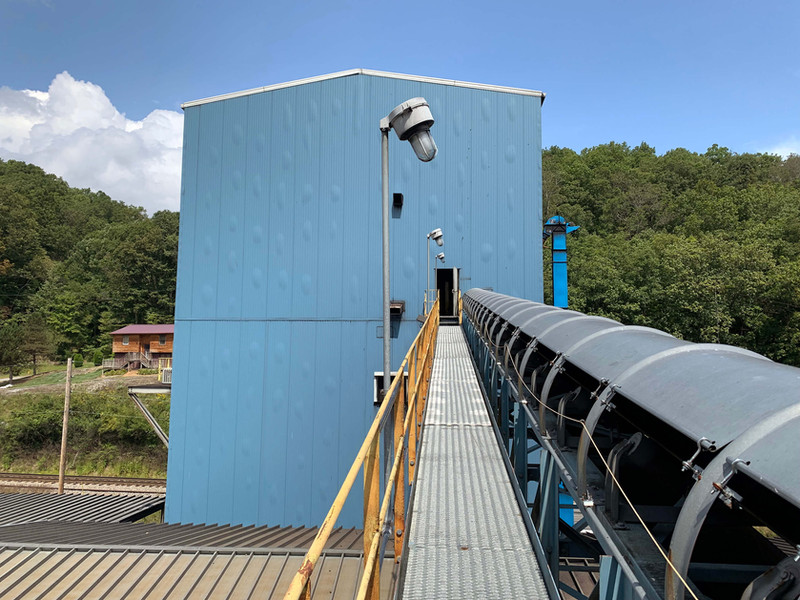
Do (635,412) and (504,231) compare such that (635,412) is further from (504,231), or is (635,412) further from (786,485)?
(504,231)

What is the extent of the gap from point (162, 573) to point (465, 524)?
16.8 feet

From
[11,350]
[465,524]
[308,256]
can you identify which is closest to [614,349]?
[465,524]

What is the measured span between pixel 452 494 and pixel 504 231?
13323 mm

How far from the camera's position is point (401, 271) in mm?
16172

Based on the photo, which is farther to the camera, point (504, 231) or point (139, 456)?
point (139, 456)

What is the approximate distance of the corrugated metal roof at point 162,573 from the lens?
235 inches

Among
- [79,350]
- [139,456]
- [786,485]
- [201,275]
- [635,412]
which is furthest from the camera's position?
[79,350]

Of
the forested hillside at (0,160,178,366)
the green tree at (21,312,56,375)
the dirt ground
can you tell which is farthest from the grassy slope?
the forested hillside at (0,160,178,366)

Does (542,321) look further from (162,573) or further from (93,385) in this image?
(93,385)

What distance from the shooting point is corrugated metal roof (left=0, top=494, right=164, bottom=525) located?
13.6 meters

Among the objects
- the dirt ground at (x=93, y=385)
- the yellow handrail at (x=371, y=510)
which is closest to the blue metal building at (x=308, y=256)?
the yellow handrail at (x=371, y=510)

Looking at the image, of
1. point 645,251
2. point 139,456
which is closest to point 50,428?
point 139,456

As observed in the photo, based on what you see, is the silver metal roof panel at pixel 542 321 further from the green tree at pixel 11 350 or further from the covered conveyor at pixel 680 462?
the green tree at pixel 11 350

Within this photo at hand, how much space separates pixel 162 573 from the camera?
21.1 feet
